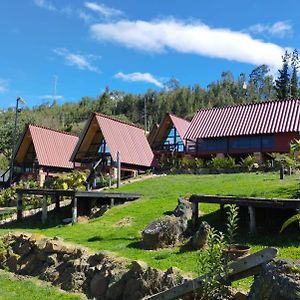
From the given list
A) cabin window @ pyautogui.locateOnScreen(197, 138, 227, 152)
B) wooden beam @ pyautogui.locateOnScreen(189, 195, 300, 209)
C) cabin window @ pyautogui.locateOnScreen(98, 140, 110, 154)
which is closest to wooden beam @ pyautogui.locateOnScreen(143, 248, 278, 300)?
wooden beam @ pyautogui.locateOnScreen(189, 195, 300, 209)

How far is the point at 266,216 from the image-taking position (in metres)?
13.6

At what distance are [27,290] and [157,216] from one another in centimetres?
569

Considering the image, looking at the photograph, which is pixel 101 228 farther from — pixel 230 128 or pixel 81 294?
pixel 230 128

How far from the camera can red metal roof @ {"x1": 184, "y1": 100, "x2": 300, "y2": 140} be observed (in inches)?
1315

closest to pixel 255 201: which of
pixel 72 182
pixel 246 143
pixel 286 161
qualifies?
pixel 286 161

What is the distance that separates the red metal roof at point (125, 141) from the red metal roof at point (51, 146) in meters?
5.89

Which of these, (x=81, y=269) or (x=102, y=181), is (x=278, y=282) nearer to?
(x=81, y=269)

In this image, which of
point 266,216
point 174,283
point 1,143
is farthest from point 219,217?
point 1,143

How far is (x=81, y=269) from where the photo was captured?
12414mm

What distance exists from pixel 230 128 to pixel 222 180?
12221 mm

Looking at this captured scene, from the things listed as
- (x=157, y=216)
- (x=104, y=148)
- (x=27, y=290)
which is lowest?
(x=27, y=290)

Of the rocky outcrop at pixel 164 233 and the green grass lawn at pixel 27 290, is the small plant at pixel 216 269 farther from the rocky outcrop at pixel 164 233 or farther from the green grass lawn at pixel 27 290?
the rocky outcrop at pixel 164 233

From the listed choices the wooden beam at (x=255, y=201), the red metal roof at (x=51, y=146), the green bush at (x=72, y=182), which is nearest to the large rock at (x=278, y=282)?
the wooden beam at (x=255, y=201)

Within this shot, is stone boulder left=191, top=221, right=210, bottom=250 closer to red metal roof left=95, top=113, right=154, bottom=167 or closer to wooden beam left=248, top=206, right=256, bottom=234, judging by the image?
wooden beam left=248, top=206, right=256, bottom=234
